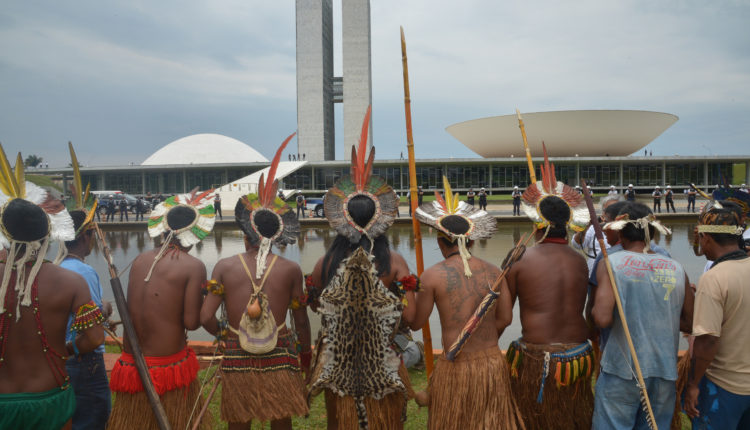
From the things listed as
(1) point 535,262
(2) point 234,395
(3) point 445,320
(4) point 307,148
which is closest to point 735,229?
(1) point 535,262

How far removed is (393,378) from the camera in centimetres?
270

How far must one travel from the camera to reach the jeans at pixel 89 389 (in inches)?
124

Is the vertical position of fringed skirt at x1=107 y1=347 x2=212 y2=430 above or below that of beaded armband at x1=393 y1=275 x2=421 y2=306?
below

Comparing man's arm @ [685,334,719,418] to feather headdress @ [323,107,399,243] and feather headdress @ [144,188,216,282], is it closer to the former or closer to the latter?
feather headdress @ [323,107,399,243]

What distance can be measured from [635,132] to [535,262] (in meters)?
56.4

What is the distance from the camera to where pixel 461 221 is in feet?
9.53

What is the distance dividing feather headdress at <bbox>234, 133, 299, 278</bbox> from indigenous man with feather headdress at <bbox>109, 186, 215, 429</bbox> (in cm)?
41

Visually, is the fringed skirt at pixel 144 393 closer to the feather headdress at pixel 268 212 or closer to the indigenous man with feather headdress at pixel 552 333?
the feather headdress at pixel 268 212

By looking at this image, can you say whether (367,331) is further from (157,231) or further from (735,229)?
(735,229)

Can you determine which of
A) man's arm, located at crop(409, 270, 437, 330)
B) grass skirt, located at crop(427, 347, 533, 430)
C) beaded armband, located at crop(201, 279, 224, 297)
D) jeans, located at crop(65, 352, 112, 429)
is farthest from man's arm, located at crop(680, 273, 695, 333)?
jeans, located at crop(65, 352, 112, 429)

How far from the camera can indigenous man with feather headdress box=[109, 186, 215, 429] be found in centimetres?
292

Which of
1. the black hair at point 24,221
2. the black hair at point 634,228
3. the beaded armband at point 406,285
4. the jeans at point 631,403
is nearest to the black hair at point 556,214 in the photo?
the black hair at point 634,228

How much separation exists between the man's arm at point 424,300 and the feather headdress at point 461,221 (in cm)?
22

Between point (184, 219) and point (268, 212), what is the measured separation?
2.10 feet
